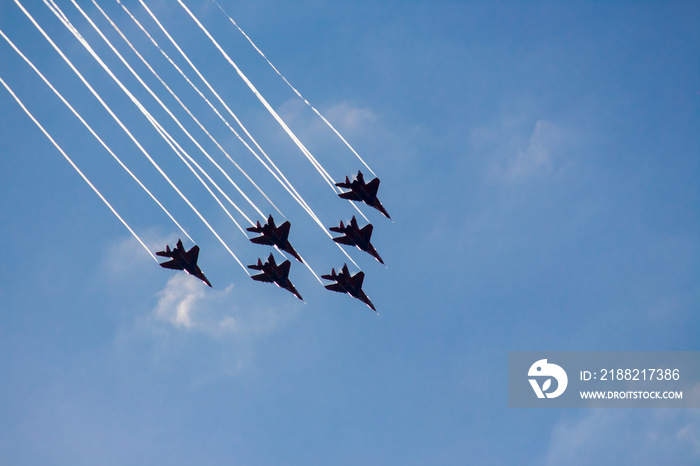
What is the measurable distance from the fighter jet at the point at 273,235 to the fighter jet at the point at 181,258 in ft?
19.1

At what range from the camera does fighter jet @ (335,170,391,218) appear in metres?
62.4

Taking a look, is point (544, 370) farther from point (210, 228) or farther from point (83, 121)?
point (83, 121)

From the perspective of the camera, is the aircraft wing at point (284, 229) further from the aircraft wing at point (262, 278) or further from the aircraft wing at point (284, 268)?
the aircraft wing at point (262, 278)

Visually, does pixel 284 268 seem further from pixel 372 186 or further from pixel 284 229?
pixel 372 186

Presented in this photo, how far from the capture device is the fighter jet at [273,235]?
2494 inches

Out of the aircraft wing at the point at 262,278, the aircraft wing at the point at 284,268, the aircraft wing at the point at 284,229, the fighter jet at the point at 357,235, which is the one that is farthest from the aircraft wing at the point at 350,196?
the aircraft wing at the point at 262,278

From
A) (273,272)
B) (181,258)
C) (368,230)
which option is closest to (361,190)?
(368,230)

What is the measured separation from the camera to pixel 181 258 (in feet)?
208

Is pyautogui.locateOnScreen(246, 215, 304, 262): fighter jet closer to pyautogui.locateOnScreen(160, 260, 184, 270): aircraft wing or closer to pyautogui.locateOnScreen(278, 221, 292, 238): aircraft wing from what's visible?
pyautogui.locateOnScreen(278, 221, 292, 238): aircraft wing

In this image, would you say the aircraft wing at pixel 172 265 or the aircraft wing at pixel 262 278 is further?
the aircraft wing at pixel 262 278

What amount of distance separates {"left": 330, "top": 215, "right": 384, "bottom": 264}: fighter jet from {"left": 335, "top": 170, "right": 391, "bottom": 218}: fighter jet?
6.68 ft

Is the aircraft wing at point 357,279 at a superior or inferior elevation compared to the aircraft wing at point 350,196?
inferior

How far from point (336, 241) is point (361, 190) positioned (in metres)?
5.57

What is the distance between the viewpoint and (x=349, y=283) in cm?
6322
